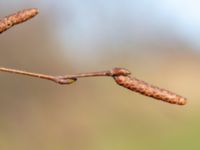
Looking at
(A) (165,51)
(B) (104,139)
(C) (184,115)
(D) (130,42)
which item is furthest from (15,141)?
(A) (165,51)

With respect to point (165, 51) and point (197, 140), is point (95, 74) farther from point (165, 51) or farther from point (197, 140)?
point (165, 51)

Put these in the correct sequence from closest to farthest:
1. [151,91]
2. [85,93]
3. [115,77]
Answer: [115,77] < [151,91] < [85,93]

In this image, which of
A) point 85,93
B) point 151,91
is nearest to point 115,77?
point 151,91

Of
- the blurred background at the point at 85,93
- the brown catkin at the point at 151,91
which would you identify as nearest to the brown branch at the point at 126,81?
the brown catkin at the point at 151,91

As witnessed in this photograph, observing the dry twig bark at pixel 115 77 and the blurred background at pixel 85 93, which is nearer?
the dry twig bark at pixel 115 77

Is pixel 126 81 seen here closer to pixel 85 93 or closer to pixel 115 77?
pixel 115 77

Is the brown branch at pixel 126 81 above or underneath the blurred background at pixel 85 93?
underneath

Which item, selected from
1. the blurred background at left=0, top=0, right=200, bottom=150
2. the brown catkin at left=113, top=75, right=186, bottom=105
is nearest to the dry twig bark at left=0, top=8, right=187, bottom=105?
the brown catkin at left=113, top=75, right=186, bottom=105

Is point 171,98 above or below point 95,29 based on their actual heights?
below

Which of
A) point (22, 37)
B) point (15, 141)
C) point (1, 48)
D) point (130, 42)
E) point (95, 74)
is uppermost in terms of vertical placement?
point (130, 42)

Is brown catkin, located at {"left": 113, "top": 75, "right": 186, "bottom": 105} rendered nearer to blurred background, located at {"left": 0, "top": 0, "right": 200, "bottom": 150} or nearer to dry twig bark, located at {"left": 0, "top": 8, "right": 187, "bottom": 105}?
dry twig bark, located at {"left": 0, "top": 8, "right": 187, "bottom": 105}

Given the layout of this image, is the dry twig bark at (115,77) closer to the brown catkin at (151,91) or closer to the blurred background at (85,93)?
the brown catkin at (151,91)
